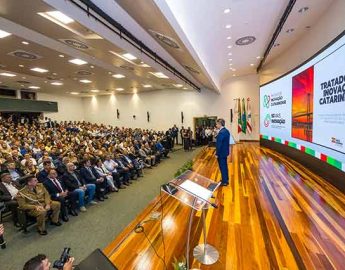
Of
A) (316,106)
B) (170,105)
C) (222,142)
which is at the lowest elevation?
(222,142)

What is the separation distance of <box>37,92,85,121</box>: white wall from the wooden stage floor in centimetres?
1487

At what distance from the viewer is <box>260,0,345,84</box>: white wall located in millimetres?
4461

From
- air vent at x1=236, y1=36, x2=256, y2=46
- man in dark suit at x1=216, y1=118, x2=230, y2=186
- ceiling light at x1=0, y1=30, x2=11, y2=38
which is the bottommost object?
man in dark suit at x1=216, y1=118, x2=230, y2=186

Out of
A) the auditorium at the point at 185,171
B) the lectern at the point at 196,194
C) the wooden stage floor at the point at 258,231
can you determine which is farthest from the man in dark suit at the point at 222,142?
the lectern at the point at 196,194

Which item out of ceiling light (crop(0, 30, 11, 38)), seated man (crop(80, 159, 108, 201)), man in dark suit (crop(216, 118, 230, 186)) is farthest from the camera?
seated man (crop(80, 159, 108, 201))

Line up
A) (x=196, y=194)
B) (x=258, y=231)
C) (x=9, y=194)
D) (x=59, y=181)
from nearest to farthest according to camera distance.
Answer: (x=196, y=194), (x=258, y=231), (x=9, y=194), (x=59, y=181)

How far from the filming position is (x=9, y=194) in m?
3.83

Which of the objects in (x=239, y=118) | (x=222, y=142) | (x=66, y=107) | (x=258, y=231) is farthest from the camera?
(x=66, y=107)

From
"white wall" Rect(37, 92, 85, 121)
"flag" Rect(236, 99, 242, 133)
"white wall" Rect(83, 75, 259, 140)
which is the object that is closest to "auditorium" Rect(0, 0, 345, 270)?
"flag" Rect(236, 99, 242, 133)

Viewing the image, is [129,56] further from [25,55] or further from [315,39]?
[315,39]

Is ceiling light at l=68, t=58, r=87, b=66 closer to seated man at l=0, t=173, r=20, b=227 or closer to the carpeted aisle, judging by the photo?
seated man at l=0, t=173, r=20, b=227

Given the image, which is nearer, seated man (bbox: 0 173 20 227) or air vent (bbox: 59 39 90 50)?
seated man (bbox: 0 173 20 227)

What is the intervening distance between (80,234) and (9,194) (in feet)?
5.32

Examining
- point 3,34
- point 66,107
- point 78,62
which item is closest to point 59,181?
point 3,34
